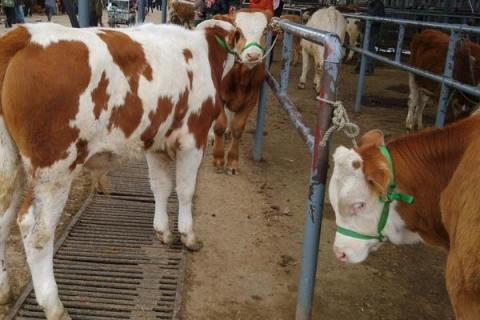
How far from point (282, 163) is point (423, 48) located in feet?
10.2

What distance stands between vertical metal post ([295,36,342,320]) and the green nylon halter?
0.94 ft

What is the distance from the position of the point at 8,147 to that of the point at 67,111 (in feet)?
1.14

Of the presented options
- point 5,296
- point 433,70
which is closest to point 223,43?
point 5,296

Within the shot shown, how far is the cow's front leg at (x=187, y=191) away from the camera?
352 centimetres

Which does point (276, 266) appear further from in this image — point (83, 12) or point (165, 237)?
point (83, 12)

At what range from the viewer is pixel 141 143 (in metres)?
2.94

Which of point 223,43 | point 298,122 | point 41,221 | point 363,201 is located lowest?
point 41,221

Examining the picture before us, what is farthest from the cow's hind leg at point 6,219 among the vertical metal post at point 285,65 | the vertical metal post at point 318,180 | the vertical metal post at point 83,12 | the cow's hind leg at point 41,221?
the vertical metal post at point 83,12

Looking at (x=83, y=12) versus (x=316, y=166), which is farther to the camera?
(x=83, y=12)

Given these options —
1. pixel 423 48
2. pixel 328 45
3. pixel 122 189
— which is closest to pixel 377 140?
pixel 328 45

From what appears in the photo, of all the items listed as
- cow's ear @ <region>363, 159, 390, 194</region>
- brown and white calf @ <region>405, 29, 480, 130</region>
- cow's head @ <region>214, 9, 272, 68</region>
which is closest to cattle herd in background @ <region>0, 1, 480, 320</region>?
cow's ear @ <region>363, 159, 390, 194</region>

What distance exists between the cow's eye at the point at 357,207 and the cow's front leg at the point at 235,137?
10.0ft

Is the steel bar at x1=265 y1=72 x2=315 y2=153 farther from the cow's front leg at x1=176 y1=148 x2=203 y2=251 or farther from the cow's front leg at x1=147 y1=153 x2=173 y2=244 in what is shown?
the cow's front leg at x1=147 y1=153 x2=173 y2=244

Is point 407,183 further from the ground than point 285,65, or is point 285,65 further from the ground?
point 285,65
